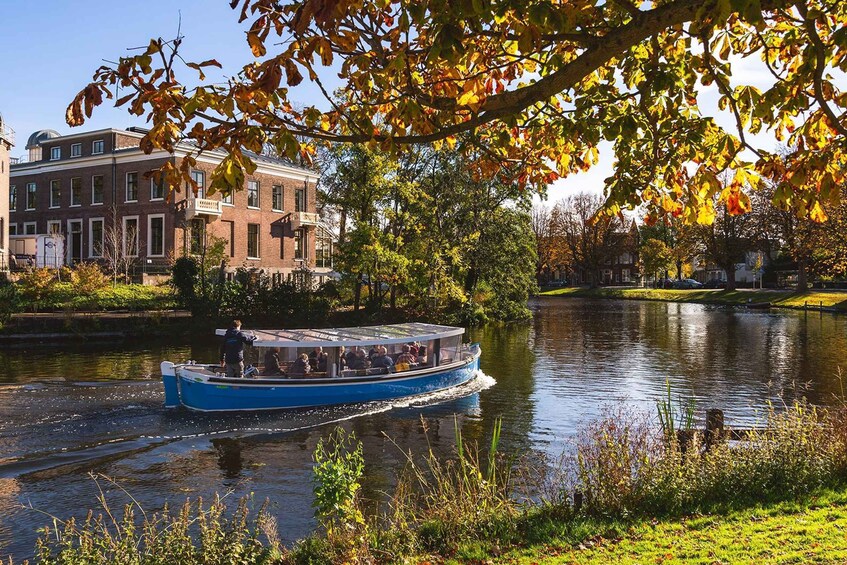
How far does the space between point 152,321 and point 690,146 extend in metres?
36.8

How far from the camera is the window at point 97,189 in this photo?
54438 millimetres

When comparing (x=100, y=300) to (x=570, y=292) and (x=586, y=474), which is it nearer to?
(x=586, y=474)

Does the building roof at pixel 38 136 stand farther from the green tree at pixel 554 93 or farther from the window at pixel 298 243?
the green tree at pixel 554 93

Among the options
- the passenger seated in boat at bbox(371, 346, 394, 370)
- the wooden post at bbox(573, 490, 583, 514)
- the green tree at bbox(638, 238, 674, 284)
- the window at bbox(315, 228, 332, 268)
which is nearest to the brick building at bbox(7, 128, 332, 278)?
the window at bbox(315, 228, 332, 268)

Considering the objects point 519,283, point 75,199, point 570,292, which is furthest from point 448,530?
point 570,292

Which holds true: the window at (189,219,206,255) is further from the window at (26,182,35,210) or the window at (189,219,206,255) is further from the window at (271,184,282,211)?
the window at (26,182,35,210)

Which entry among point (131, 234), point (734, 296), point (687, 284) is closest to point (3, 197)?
point (131, 234)

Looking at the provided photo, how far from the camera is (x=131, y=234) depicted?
49.7 meters

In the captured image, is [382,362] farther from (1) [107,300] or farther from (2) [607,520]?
(1) [107,300]

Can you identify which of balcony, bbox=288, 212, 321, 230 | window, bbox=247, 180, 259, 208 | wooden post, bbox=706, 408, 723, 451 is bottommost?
wooden post, bbox=706, 408, 723, 451

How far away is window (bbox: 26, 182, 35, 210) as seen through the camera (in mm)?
58656

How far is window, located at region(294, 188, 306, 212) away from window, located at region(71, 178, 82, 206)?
16850mm

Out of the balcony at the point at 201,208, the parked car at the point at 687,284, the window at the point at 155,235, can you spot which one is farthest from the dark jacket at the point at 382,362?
the parked car at the point at 687,284

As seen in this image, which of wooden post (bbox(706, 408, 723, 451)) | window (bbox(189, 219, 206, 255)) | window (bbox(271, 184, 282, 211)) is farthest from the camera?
→ window (bbox(271, 184, 282, 211))
